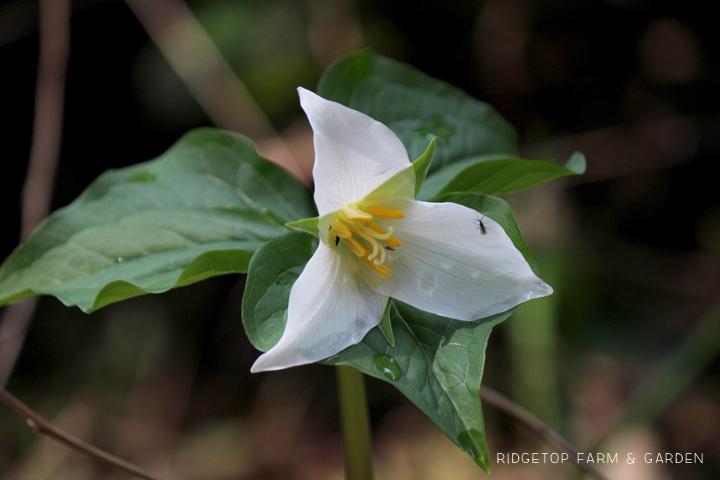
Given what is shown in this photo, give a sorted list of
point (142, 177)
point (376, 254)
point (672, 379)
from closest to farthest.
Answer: point (376, 254) → point (142, 177) → point (672, 379)

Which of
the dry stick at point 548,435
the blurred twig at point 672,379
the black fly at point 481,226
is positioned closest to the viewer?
the black fly at point 481,226

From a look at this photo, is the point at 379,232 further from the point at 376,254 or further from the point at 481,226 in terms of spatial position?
the point at 481,226

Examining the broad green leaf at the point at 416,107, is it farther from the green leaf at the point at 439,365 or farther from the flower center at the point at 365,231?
the green leaf at the point at 439,365

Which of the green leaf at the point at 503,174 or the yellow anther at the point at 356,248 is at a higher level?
the yellow anther at the point at 356,248

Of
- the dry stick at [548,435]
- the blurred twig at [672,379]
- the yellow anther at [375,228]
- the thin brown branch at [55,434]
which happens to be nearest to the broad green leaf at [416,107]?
the yellow anther at [375,228]

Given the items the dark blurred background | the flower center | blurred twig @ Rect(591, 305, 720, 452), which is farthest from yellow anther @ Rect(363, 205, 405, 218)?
blurred twig @ Rect(591, 305, 720, 452)

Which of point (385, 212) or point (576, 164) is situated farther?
point (576, 164)

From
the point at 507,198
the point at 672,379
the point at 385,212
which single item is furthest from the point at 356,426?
the point at 507,198
